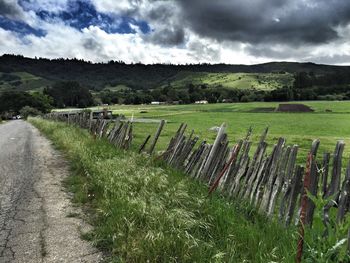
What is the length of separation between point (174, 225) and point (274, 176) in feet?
6.00

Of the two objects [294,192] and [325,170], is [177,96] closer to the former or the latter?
[294,192]

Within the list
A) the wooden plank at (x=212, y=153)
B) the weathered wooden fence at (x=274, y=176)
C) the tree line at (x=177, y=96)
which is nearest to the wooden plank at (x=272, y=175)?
the weathered wooden fence at (x=274, y=176)

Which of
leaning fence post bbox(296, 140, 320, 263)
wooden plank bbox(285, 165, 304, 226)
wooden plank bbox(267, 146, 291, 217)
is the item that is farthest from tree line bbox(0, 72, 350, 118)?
leaning fence post bbox(296, 140, 320, 263)

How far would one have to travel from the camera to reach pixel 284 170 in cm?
539

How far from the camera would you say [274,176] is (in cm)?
556

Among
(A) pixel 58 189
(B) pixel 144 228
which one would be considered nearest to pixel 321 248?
(B) pixel 144 228

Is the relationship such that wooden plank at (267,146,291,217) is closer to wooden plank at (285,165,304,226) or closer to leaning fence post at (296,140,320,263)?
wooden plank at (285,165,304,226)

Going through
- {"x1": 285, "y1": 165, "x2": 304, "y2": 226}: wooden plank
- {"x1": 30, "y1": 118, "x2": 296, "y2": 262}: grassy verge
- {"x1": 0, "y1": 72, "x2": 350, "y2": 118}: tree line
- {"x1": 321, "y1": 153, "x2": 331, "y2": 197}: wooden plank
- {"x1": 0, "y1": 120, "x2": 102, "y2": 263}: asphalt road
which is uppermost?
{"x1": 321, "y1": 153, "x2": 331, "y2": 197}: wooden plank

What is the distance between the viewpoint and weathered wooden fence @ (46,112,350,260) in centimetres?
437

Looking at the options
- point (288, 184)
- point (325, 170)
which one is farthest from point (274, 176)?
point (325, 170)

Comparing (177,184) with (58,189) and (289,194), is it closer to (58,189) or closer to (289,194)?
(289,194)

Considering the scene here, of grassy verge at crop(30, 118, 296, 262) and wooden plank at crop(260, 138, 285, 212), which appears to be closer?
grassy verge at crop(30, 118, 296, 262)

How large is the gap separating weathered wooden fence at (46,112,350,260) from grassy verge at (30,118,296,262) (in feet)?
0.96

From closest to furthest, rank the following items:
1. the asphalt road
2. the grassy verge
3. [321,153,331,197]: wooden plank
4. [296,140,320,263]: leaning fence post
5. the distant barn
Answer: [296,140,320,263]: leaning fence post < the grassy verge < [321,153,331,197]: wooden plank < the asphalt road < the distant barn
